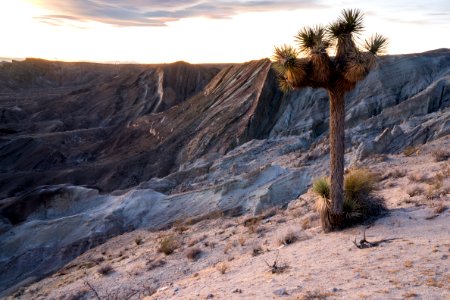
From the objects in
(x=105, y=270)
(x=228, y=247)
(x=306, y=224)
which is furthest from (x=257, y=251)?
(x=105, y=270)

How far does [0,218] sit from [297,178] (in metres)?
17.8

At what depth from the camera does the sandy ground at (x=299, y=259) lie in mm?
7164

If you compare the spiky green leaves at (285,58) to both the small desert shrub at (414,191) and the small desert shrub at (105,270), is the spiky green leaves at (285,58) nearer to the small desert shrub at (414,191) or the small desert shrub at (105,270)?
the small desert shrub at (414,191)

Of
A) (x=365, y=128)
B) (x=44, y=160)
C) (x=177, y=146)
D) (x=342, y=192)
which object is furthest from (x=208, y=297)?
(x=44, y=160)

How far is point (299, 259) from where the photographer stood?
9.25 meters

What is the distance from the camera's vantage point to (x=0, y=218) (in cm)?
2800

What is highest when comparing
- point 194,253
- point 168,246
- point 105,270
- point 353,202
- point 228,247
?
point 353,202

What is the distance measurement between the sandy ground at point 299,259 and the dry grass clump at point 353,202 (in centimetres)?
35

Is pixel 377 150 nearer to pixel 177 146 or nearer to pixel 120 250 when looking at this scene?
pixel 120 250

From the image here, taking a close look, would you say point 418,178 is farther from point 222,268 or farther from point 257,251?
point 222,268

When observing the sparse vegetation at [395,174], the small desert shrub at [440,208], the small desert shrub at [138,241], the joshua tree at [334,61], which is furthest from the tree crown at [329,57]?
the small desert shrub at [138,241]

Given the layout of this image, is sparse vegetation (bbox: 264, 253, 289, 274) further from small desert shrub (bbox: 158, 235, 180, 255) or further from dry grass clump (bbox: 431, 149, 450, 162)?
dry grass clump (bbox: 431, 149, 450, 162)

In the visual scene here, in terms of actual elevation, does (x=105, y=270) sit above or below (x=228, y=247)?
below

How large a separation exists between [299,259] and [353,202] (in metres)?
2.37
